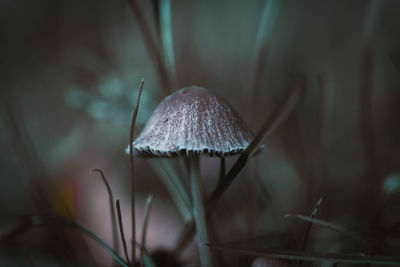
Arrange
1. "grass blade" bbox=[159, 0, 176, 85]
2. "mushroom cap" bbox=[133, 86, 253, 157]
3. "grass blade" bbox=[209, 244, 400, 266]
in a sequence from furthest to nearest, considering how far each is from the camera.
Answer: "grass blade" bbox=[159, 0, 176, 85]
"mushroom cap" bbox=[133, 86, 253, 157]
"grass blade" bbox=[209, 244, 400, 266]

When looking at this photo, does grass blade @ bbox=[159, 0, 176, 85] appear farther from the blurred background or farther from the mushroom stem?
the mushroom stem

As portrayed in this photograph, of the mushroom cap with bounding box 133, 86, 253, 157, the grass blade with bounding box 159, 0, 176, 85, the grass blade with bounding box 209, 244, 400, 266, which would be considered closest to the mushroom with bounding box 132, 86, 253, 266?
the mushroom cap with bounding box 133, 86, 253, 157

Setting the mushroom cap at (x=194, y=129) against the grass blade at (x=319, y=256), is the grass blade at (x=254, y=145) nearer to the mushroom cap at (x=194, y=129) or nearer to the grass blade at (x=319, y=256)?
the mushroom cap at (x=194, y=129)

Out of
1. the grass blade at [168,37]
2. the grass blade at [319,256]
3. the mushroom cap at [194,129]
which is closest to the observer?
the grass blade at [319,256]

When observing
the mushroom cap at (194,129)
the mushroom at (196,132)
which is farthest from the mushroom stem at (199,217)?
the mushroom cap at (194,129)

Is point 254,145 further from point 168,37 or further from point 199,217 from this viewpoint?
point 168,37

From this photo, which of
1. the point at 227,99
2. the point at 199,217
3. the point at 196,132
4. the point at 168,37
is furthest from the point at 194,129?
the point at 227,99
